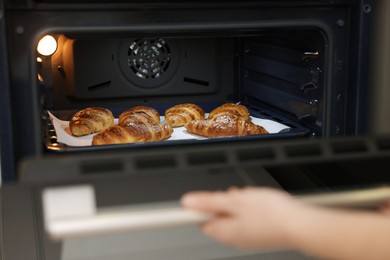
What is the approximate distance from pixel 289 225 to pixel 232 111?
938 mm

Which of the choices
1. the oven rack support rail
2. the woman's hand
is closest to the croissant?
the oven rack support rail

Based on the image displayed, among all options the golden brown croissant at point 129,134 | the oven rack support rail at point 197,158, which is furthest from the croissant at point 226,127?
the oven rack support rail at point 197,158

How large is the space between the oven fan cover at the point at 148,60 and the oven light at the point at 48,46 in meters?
0.17

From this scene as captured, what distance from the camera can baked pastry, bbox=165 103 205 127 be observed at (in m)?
1.57

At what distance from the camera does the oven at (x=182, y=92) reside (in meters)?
0.72

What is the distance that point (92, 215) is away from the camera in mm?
668

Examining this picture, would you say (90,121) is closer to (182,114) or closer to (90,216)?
(182,114)

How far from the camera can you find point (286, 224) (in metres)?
0.62

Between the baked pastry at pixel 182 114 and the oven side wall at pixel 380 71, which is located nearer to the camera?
the oven side wall at pixel 380 71

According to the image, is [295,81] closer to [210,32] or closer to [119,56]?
[210,32]

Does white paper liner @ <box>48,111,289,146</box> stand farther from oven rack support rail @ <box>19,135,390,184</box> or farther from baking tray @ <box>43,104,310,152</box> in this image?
oven rack support rail @ <box>19,135,390,184</box>

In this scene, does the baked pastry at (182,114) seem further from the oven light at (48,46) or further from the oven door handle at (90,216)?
the oven door handle at (90,216)

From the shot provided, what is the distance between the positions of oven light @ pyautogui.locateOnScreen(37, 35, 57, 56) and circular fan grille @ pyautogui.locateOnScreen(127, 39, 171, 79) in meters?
0.19

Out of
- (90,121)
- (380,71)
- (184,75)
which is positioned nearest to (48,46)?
(90,121)
